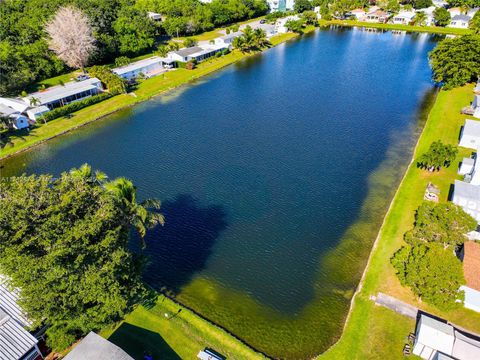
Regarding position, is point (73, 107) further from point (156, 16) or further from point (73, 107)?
point (156, 16)

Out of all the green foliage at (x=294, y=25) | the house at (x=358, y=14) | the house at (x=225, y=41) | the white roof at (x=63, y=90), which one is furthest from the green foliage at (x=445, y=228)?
the house at (x=358, y=14)

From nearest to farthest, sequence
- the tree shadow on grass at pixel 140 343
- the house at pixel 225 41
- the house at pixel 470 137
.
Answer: the tree shadow on grass at pixel 140 343 → the house at pixel 470 137 → the house at pixel 225 41

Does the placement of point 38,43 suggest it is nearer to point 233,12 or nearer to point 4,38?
point 4,38

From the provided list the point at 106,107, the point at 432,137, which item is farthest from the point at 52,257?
the point at 432,137

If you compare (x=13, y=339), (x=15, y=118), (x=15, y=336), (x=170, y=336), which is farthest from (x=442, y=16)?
(x=13, y=339)

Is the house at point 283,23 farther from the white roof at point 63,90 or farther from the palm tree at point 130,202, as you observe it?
the palm tree at point 130,202

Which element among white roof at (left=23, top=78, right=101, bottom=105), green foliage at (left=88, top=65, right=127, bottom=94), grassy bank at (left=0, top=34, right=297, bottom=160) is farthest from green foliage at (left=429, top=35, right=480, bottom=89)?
white roof at (left=23, top=78, right=101, bottom=105)

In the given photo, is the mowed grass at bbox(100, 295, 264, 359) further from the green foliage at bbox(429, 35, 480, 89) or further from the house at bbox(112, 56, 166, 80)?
the green foliage at bbox(429, 35, 480, 89)
